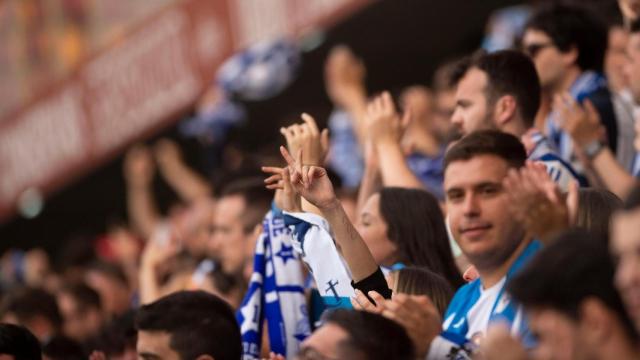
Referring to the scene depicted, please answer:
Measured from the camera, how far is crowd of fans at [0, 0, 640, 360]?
315cm

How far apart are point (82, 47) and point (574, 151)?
324 inches

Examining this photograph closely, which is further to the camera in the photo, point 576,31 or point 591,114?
point 576,31

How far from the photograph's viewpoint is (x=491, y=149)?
4246 mm

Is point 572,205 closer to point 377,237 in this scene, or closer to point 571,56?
point 377,237

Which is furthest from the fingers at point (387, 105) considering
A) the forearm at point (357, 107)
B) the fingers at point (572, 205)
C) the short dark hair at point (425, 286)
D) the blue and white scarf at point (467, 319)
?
the fingers at point (572, 205)

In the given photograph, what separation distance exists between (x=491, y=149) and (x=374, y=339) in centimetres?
89

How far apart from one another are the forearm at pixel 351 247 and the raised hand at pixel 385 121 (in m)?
1.41

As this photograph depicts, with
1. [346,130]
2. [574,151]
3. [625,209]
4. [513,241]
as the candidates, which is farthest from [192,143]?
[625,209]

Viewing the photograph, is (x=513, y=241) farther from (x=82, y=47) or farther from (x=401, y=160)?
(x=82, y=47)

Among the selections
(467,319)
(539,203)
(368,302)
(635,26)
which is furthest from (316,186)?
(635,26)

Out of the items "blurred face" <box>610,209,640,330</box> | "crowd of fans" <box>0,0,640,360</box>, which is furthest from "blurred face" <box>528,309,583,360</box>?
"blurred face" <box>610,209,640,330</box>

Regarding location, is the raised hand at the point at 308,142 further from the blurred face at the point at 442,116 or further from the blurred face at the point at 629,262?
the blurred face at the point at 442,116

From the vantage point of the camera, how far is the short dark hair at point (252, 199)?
20.9 feet

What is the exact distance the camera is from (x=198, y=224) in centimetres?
952
